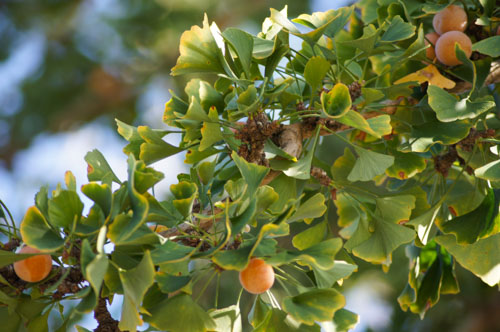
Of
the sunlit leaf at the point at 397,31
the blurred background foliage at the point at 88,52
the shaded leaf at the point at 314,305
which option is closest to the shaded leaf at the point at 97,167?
the shaded leaf at the point at 314,305

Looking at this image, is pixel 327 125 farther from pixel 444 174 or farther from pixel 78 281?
pixel 78 281

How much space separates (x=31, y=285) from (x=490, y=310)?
5.09 feet

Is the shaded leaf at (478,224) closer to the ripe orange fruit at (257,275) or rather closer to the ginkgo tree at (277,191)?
the ginkgo tree at (277,191)

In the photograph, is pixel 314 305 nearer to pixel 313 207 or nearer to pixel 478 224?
pixel 313 207

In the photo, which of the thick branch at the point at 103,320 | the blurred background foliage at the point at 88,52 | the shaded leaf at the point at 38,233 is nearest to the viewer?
the shaded leaf at the point at 38,233

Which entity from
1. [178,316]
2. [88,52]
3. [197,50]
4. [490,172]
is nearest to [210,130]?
[197,50]

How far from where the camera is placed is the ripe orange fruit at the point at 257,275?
0.52 metres

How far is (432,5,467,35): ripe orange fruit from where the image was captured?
30.7 inches

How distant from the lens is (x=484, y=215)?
2.31ft

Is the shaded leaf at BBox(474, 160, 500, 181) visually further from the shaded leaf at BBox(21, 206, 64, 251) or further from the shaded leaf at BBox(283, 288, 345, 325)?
the shaded leaf at BBox(21, 206, 64, 251)

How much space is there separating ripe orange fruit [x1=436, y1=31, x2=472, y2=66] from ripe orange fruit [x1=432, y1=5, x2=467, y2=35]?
0.03 meters

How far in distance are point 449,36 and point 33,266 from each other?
1.98ft

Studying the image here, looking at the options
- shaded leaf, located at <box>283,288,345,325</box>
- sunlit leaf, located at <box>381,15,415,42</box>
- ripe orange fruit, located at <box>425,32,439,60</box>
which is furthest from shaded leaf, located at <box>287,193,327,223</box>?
ripe orange fruit, located at <box>425,32,439,60</box>

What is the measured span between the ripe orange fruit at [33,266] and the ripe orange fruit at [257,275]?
0.20 metres
